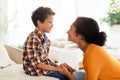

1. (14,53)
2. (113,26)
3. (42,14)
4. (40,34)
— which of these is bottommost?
(14,53)

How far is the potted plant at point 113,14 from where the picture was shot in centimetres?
380

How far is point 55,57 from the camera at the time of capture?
321 centimetres

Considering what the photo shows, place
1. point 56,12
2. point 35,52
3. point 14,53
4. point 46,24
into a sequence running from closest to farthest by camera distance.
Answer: point 35,52 → point 46,24 → point 14,53 → point 56,12

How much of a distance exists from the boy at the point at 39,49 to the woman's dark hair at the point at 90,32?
39 centimetres

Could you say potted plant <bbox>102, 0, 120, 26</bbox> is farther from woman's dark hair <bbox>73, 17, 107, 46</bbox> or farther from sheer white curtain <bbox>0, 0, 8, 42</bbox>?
woman's dark hair <bbox>73, 17, 107, 46</bbox>

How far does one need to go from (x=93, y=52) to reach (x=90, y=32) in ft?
0.51

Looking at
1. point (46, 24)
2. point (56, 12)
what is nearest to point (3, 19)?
point (56, 12)

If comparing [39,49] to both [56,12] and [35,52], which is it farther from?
[56,12]

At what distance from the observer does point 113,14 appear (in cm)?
388

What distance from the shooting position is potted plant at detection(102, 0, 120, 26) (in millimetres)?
3797

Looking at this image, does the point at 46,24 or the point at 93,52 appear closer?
the point at 93,52

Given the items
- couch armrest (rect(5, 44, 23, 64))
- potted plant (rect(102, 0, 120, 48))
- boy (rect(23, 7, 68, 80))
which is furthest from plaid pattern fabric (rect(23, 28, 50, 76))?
potted plant (rect(102, 0, 120, 48))

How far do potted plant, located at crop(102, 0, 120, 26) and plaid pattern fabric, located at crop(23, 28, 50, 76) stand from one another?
1859mm

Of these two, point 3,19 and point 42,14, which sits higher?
point 42,14
